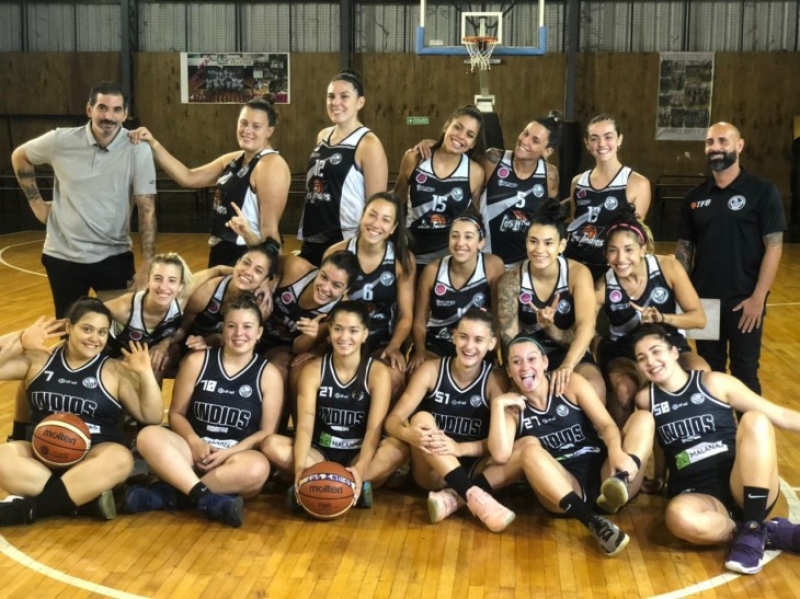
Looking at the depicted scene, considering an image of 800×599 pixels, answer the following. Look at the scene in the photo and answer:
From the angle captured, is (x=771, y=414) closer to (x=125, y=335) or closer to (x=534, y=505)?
(x=534, y=505)

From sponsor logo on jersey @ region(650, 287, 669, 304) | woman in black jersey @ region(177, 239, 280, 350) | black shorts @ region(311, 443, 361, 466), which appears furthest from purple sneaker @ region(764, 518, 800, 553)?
woman in black jersey @ region(177, 239, 280, 350)

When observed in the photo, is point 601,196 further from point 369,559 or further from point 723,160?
point 369,559

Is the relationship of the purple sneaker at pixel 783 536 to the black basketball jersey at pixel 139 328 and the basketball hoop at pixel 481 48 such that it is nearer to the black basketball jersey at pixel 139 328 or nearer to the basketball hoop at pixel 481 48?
the black basketball jersey at pixel 139 328

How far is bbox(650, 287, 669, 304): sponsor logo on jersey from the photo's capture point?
4.75m

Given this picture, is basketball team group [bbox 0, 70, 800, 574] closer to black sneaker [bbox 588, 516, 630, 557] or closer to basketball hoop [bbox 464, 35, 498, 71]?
black sneaker [bbox 588, 516, 630, 557]

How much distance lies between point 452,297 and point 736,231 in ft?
4.99

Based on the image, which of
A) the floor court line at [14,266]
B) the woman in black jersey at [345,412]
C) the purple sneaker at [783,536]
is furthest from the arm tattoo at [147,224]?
the floor court line at [14,266]

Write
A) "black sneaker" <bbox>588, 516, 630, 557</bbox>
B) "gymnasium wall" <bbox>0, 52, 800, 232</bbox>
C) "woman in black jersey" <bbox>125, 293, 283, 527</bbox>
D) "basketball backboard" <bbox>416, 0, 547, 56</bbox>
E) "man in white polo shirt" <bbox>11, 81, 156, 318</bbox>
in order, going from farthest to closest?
1. "gymnasium wall" <bbox>0, 52, 800, 232</bbox>
2. "basketball backboard" <bbox>416, 0, 547, 56</bbox>
3. "man in white polo shirt" <bbox>11, 81, 156, 318</bbox>
4. "woman in black jersey" <bbox>125, 293, 283, 527</bbox>
5. "black sneaker" <bbox>588, 516, 630, 557</bbox>

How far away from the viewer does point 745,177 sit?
5.25m

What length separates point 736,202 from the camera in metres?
5.21

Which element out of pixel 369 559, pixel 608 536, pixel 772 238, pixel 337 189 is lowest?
pixel 369 559

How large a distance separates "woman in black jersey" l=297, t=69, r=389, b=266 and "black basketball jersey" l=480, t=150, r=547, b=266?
1.91 feet

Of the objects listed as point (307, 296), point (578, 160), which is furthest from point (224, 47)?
point (307, 296)

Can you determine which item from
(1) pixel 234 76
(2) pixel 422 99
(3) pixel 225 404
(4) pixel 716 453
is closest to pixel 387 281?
(3) pixel 225 404
